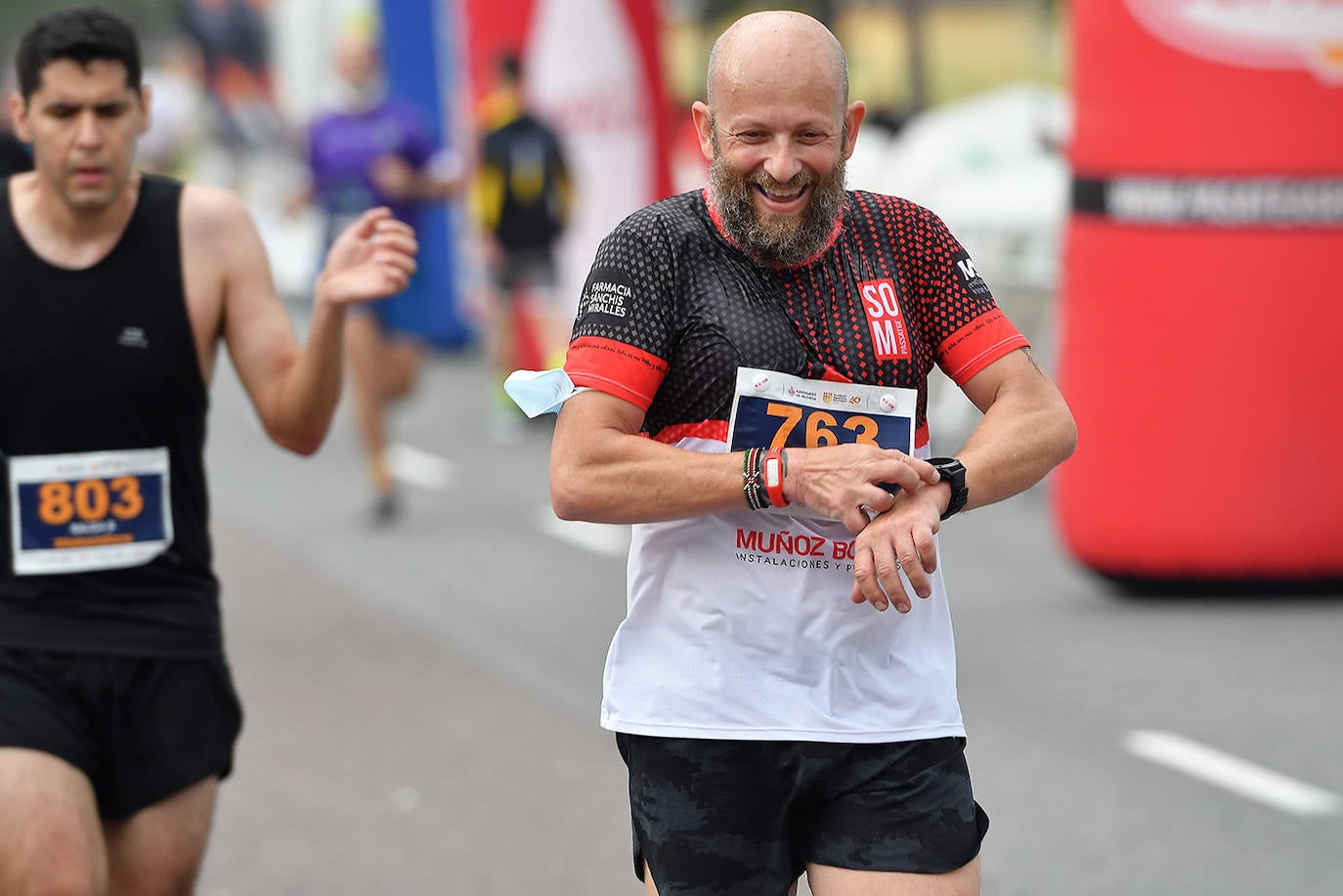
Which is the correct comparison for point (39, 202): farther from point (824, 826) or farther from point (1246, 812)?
point (1246, 812)

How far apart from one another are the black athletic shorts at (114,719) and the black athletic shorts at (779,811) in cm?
103

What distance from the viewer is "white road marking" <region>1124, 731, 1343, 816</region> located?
588 centimetres

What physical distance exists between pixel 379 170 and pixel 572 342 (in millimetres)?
8033

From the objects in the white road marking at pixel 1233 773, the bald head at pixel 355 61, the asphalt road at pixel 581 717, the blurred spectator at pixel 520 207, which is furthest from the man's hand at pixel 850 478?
the blurred spectator at pixel 520 207

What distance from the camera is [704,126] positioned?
313cm

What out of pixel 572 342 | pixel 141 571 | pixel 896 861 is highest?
pixel 572 342

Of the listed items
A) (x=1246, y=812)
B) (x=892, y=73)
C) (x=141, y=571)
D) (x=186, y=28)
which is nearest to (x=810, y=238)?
(x=141, y=571)

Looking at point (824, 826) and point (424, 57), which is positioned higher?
point (424, 57)

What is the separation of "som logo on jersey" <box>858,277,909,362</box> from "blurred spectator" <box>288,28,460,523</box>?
7.23 metres

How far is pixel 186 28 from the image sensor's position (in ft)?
100

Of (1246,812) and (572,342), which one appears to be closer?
(572,342)

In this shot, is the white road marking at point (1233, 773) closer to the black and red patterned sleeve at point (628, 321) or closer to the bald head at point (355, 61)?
the black and red patterned sleeve at point (628, 321)

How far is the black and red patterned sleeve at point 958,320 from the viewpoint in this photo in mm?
3178

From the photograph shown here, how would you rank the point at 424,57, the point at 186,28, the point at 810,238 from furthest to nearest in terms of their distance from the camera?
the point at 186,28, the point at 424,57, the point at 810,238
